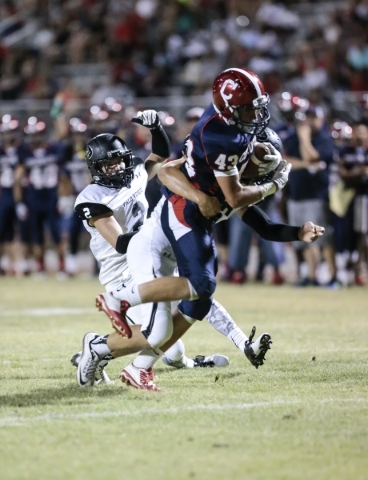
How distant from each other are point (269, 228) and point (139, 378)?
1.17 metres

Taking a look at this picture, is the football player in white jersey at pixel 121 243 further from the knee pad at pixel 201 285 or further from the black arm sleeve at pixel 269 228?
the black arm sleeve at pixel 269 228

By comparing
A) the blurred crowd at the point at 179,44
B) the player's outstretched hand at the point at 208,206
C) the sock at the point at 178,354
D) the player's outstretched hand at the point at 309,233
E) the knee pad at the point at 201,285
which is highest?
the blurred crowd at the point at 179,44

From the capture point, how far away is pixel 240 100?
4.79 meters

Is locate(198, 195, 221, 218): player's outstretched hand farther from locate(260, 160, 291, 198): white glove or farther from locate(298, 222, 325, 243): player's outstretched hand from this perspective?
locate(298, 222, 325, 243): player's outstretched hand

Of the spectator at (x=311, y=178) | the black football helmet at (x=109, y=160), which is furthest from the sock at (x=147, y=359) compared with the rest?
the spectator at (x=311, y=178)

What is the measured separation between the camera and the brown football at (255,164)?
508 cm

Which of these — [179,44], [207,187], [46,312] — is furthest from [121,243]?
[179,44]

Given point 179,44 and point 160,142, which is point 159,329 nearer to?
point 160,142

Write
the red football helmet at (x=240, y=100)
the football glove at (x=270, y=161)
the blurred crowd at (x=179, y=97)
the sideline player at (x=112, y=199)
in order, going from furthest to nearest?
the blurred crowd at (x=179, y=97), the sideline player at (x=112, y=199), the football glove at (x=270, y=161), the red football helmet at (x=240, y=100)

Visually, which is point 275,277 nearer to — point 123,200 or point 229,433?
point 123,200

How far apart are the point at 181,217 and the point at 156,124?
3.31 ft

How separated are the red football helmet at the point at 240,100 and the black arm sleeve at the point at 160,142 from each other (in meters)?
1.01

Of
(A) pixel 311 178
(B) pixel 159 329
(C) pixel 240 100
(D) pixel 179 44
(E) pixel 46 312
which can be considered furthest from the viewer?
(D) pixel 179 44

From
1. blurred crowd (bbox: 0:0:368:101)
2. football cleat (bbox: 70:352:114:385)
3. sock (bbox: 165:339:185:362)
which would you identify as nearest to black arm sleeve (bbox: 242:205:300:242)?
sock (bbox: 165:339:185:362)
